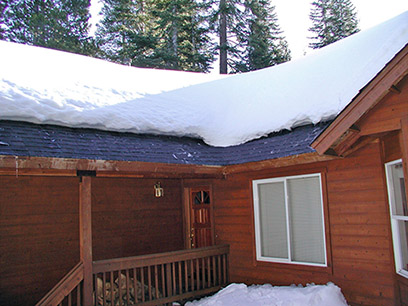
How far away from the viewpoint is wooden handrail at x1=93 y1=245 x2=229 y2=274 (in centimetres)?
631

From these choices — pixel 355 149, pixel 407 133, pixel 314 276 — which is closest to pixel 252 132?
pixel 355 149

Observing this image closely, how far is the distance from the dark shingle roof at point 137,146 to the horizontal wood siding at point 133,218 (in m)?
1.87

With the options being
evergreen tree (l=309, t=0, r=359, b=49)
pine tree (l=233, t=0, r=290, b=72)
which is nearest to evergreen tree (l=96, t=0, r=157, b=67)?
pine tree (l=233, t=0, r=290, b=72)

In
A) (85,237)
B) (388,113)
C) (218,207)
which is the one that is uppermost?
(388,113)

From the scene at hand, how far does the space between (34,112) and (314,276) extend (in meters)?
5.35

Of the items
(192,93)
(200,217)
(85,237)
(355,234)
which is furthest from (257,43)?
(85,237)

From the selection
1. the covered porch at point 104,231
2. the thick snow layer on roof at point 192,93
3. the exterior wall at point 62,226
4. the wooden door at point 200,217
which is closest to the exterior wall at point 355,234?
the thick snow layer on roof at point 192,93

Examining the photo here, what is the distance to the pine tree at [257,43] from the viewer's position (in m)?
22.8

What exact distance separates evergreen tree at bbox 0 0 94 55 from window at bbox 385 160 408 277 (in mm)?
18582

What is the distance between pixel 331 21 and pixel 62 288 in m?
24.4

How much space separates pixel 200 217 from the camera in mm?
9359

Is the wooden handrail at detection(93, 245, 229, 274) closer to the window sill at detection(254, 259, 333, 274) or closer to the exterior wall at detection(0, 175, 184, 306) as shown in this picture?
the window sill at detection(254, 259, 333, 274)

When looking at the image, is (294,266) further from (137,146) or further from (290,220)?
(137,146)

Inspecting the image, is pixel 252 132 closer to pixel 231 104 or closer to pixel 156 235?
pixel 231 104
